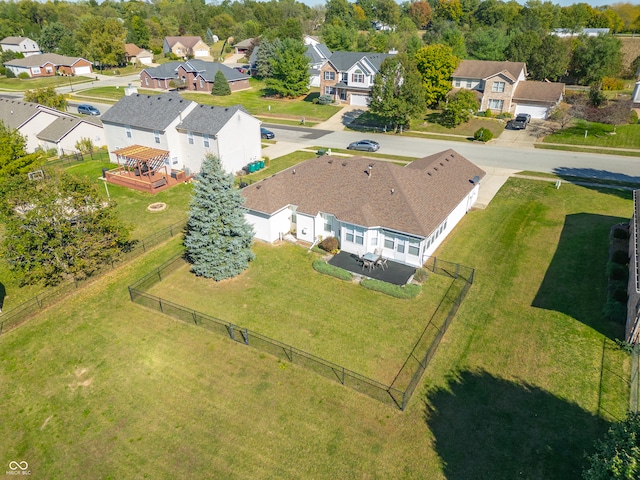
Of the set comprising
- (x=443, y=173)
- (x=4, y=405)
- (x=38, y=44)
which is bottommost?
(x=4, y=405)

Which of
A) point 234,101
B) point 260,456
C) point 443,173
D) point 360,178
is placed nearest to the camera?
point 260,456

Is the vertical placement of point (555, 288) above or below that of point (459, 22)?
below

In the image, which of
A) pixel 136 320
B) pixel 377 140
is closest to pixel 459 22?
pixel 377 140

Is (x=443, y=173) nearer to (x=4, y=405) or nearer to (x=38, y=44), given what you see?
(x=4, y=405)

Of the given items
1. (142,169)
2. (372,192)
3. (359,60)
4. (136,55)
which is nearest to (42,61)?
(136,55)

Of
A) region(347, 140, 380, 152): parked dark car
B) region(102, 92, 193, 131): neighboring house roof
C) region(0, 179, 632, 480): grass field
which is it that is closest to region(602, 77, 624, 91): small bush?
region(347, 140, 380, 152): parked dark car

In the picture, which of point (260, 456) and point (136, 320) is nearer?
point (260, 456)
